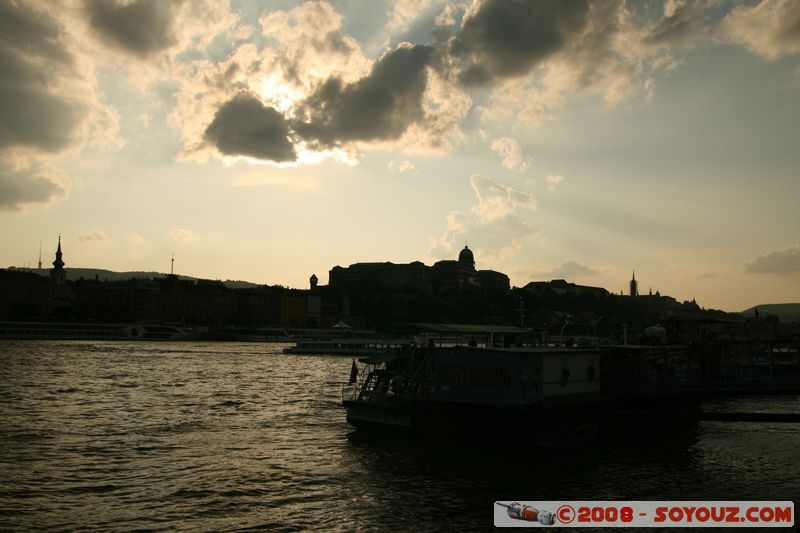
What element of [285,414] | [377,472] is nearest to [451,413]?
[377,472]

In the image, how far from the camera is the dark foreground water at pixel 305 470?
23391 millimetres

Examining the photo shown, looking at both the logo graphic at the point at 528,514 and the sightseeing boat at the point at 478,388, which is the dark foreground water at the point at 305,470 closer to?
the logo graphic at the point at 528,514

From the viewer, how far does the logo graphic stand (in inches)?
898

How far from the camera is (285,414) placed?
159ft

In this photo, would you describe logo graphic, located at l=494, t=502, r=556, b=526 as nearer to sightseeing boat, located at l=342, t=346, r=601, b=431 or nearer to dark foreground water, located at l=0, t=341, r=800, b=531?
dark foreground water, located at l=0, t=341, r=800, b=531

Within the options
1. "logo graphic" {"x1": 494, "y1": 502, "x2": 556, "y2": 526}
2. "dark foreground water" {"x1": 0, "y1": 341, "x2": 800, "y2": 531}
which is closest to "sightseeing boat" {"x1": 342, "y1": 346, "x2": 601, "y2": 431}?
"dark foreground water" {"x1": 0, "y1": 341, "x2": 800, "y2": 531}

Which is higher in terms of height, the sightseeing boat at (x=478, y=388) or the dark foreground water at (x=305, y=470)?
the sightseeing boat at (x=478, y=388)

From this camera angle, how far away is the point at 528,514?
77.2 feet

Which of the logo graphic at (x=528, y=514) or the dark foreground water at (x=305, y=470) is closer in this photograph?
the logo graphic at (x=528, y=514)

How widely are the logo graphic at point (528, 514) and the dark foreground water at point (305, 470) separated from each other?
842 millimetres

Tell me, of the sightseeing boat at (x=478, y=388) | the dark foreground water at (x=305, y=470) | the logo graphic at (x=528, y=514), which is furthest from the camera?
the sightseeing boat at (x=478, y=388)

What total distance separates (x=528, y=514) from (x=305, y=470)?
34.4 ft

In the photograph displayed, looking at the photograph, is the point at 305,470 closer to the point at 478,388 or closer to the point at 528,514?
the point at 478,388

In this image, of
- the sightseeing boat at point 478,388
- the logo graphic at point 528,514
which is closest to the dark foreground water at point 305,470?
the logo graphic at point 528,514
